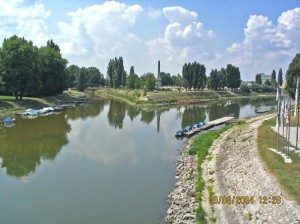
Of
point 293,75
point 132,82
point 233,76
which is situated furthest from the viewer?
point 233,76

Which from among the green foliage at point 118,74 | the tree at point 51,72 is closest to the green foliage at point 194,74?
the green foliage at point 118,74

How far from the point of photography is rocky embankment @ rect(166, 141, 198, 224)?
22.4 m

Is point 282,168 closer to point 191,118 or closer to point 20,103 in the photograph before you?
point 191,118

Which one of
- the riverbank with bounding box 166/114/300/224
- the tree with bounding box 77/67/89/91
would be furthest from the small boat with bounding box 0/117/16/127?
the tree with bounding box 77/67/89/91

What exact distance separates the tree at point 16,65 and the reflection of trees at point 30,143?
1900 centimetres

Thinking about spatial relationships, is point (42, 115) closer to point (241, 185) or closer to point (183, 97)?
point (241, 185)

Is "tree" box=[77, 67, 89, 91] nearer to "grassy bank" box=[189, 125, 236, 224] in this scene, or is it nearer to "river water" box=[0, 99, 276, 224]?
"river water" box=[0, 99, 276, 224]

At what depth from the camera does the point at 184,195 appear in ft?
85.7

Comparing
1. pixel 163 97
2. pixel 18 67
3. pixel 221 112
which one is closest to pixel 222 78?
pixel 163 97

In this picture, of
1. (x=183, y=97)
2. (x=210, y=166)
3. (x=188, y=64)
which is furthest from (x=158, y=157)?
(x=188, y=64)

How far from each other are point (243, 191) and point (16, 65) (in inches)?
2971

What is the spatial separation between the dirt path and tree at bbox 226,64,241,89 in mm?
155672

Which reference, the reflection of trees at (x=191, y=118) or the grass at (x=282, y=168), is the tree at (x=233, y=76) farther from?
the grass at (x=282, y=168)

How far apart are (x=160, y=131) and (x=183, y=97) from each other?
81001mm
